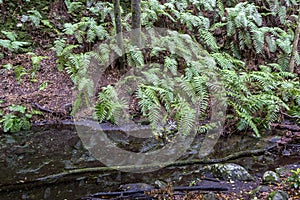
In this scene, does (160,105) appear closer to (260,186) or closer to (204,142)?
(204,142)

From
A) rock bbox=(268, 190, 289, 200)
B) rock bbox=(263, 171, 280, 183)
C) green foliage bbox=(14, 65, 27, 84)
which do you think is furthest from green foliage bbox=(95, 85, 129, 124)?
rock bbox=(268, 190, 289, 200)

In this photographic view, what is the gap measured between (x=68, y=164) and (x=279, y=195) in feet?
11.6

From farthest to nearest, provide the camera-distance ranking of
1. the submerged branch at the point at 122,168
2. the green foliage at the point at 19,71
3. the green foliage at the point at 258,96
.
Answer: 1. the green foliage at the point at 19,71
2. the green foliage at the point at 258,96
3. the submerged branch at the point at 122,168

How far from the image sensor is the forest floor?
23.6 ft

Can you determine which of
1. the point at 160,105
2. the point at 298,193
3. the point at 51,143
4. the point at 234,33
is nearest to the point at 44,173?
the point at 51,143

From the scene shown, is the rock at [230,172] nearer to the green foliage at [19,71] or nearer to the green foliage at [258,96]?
the green foliage at [258,96]

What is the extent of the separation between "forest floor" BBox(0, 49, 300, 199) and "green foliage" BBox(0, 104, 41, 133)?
0.17m

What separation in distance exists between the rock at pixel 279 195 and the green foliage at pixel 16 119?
510 centimetres

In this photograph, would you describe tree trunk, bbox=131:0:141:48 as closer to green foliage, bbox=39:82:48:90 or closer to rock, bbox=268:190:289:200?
green foliage, bbox=39:82:48:90

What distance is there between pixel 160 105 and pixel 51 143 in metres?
2.47

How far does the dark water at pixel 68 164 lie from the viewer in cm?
480

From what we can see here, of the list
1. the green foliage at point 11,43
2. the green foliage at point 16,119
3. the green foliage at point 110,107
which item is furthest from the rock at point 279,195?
the green foliage at point 11,43

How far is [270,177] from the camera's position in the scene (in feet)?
16.1

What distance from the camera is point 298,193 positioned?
450 cm
